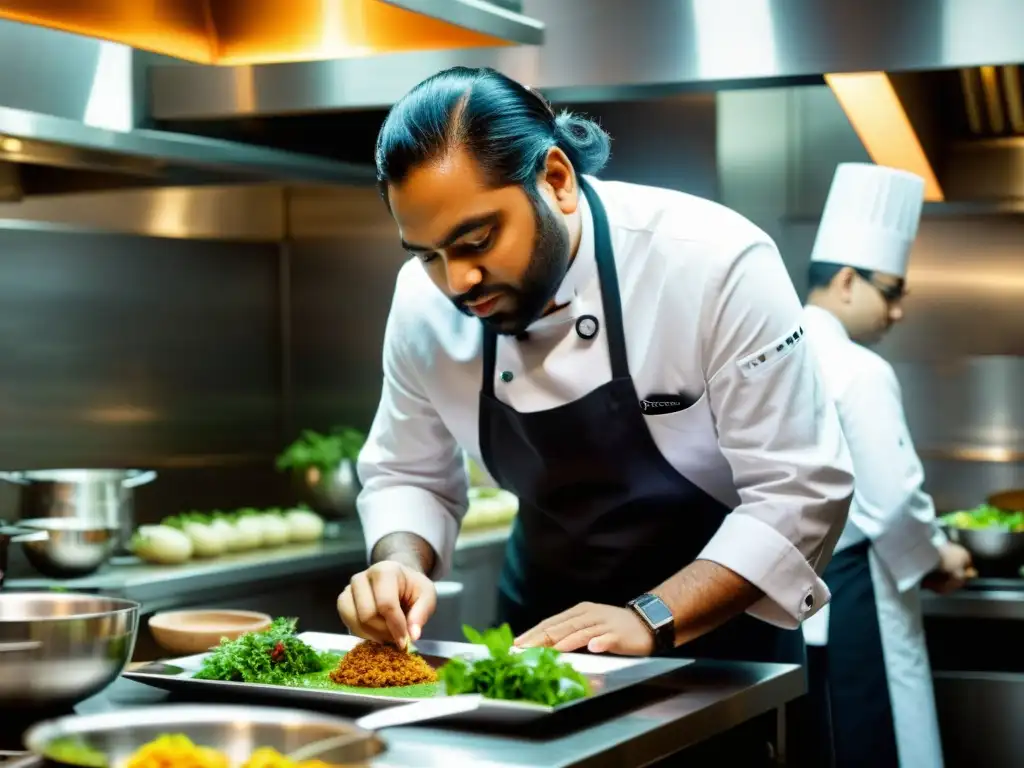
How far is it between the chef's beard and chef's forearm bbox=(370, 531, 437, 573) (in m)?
0.38

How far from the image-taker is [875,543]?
348 centimetres

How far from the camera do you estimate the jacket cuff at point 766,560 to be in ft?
6.61

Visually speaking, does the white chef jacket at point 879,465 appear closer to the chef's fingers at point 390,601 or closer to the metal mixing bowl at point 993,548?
the metal mixing bowl at point 993,548

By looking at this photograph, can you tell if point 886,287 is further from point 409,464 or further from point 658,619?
point 658,619

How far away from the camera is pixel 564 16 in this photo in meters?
2.80

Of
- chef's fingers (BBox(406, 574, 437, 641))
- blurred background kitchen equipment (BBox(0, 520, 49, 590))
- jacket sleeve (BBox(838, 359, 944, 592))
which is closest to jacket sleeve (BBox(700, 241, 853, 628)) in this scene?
chef's fingers (BBox(406, 574, 437, 641))

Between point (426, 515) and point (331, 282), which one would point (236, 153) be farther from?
point (331, 282)

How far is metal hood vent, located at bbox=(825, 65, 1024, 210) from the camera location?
10.2 ft

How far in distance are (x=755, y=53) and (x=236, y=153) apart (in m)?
1.12

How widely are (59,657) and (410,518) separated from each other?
2.79 feet

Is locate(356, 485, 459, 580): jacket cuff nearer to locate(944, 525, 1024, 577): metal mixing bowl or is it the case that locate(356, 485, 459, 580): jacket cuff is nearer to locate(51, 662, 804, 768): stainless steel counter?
locate(51, 662, 804, 768): stainless steel counter

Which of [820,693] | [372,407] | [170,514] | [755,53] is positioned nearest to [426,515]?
[755,53]

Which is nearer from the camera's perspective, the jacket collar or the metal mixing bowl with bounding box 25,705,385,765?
the metal mixing bowl with bounding box 25,705,385,765

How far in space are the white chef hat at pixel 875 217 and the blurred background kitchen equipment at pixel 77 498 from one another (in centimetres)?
171
